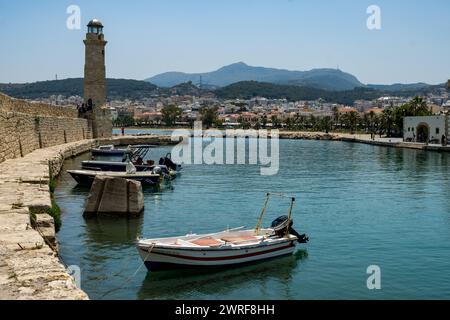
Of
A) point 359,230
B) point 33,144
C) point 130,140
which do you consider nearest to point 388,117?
point 130,140

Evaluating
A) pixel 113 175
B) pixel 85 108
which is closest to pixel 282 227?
pixel 113 175

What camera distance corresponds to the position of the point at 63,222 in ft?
67.5

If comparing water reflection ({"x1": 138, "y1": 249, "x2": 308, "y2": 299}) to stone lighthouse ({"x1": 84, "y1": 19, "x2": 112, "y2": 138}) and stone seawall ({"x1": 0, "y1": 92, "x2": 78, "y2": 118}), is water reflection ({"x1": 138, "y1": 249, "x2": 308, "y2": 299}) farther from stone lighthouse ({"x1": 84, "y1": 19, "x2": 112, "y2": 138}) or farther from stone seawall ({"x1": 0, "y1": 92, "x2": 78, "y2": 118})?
stone lighthouse ({"x1": 84, "y1": 19, "x2": 112, "y2": 138})

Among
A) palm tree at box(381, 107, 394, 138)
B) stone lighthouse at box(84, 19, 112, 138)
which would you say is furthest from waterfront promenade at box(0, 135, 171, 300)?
palm tree at box(381, 107, 394, 138)

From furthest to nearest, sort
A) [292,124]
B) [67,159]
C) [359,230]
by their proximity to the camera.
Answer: [292,124] < [67,159] < [359,230]

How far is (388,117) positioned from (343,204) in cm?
8167

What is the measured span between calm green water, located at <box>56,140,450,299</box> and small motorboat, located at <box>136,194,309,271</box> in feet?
0.92

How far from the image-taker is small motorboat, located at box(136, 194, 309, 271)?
14203 millimetres

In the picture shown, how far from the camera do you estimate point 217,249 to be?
1456 cm

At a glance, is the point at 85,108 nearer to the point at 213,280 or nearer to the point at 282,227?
the point at 282,227

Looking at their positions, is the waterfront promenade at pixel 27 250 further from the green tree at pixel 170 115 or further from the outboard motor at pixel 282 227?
the green tree at pixel 170 115

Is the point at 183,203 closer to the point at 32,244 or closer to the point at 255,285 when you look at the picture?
the point at 255,285

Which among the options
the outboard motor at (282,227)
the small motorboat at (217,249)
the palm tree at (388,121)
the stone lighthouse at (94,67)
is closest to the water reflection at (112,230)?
the small motorboat at (217,249)

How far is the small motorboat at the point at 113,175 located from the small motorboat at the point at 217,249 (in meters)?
13.5
